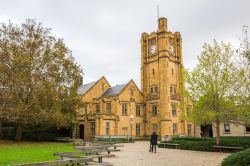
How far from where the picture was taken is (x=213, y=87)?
26266mm

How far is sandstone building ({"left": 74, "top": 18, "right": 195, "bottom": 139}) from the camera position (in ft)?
169

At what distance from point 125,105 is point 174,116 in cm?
968

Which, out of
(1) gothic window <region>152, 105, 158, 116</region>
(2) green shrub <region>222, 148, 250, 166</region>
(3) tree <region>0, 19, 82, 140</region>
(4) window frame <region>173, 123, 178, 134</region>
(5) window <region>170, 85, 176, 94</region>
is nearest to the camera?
(2) green shrub <region>222, 148, 250, 166</region>

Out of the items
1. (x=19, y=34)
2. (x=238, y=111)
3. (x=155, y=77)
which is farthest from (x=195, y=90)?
(x=155, y=77)

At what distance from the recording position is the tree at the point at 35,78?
34.3 metres

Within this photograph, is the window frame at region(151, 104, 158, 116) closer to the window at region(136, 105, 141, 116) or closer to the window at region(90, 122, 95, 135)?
the window at region(136, 105, 141, 116)

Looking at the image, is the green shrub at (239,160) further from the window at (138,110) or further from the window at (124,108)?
the window at (138,110)

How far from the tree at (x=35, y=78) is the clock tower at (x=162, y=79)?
18407 millimetres

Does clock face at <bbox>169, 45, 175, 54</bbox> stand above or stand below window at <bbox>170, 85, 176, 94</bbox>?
above

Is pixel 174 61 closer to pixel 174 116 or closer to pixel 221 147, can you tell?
pixel 174 116

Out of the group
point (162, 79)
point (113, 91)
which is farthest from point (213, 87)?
point (113, 91)

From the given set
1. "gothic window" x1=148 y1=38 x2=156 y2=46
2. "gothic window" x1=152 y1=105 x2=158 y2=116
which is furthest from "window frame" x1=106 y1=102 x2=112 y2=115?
"gothic window" x1=148 y1=38 x2=156 y2=46

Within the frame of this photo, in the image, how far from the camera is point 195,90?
27.4m

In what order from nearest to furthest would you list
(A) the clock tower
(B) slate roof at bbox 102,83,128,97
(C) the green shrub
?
(C) the green shrub, (A) the clock tower, (B) slate roof at bbox 102,83,128,97
